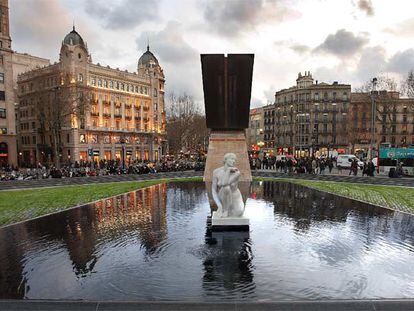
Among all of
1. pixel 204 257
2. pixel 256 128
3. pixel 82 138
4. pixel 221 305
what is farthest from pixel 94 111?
pixel 221 305

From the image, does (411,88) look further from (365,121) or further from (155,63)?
(155,63)

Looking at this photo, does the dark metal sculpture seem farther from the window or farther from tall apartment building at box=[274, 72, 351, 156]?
tall apartment building at box=[274, 72, 351, 156]

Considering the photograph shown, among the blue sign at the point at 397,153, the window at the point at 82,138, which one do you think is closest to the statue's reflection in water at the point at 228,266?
the blue sign at the point at 397,153

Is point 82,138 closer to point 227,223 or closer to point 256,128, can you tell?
point 227,223

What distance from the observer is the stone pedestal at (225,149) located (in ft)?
43.4

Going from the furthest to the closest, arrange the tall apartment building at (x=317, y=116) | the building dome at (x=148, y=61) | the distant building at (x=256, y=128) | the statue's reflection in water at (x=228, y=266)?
the distant building at (x=256, y=128) → the building dome at (x=148, y=61) → the tall apartment building at (x=317, y=116) → the statue's reflection in water at (x=228, y=266)

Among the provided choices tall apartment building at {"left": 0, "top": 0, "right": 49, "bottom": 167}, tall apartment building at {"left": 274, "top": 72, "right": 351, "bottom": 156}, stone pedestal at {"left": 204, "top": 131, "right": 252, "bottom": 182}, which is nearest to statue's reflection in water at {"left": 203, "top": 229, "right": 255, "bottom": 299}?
stone pedestal at {"left": 204, "top": 131, "right": 252, "bottom": 182}

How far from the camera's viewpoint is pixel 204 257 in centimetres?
855

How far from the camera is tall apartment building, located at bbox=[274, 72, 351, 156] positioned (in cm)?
8838

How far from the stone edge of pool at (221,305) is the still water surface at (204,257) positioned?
0.46m

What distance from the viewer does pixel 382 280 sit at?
706 centimetres

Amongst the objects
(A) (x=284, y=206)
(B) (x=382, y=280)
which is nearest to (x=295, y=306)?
(B) (x=382, y=280)

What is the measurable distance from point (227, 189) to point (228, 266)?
10.2 feet

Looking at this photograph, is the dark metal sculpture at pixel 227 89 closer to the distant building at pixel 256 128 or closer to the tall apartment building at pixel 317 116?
the tall apartment building at pixel 317 116
